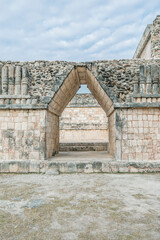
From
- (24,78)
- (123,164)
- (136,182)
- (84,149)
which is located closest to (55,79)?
(24,78)

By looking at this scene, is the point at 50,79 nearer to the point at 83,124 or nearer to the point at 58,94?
the point at 58,94

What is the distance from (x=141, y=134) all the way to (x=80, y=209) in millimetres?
3663

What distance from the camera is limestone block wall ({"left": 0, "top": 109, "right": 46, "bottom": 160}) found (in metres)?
6.05

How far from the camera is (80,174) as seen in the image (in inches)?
222

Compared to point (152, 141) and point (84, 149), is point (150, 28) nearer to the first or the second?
point (152, 141)

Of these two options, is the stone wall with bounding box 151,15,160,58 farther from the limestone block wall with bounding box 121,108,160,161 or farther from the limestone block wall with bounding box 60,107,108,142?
the limestone block wall with bounding box 60,107,108,142

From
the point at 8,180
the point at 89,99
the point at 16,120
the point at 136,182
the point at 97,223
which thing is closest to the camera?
the point at 97,223

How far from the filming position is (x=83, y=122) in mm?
15875

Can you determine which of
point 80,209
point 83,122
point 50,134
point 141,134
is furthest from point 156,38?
point 83,122

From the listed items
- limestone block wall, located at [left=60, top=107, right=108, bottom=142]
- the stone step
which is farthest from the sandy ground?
limestone block wall, located at [left=60, top=107, right=108, bottom=142]

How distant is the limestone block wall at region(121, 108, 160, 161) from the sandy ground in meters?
1.11

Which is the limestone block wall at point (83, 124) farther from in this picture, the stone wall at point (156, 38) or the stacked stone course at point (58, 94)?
the stacked stone course at point (58, 94)

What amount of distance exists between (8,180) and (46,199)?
1.98m

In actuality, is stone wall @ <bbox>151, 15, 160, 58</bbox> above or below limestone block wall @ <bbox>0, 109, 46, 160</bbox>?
above
